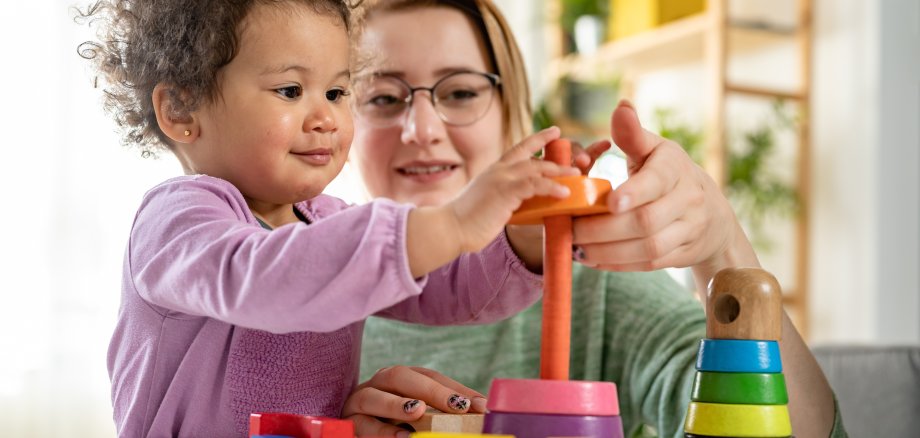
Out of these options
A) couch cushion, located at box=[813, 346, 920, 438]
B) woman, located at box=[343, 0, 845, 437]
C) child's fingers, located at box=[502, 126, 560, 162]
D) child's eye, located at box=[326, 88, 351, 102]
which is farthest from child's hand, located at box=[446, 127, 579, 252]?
couch cushion, located at box=[813, 346, 920, 438]

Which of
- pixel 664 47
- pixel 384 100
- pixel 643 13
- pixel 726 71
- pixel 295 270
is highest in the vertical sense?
pixel 643 13

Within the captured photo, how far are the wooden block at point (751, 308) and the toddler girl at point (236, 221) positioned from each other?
0.55ft

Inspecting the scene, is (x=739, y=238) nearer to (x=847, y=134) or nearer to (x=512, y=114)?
(x=512, y=114)

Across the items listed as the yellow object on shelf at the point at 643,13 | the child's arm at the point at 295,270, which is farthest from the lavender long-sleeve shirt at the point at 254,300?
the yellow object on shelf at the point at 643,13

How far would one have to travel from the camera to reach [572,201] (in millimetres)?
651

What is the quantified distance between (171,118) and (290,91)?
0.13 meters

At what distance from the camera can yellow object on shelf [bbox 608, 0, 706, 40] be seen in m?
3.44

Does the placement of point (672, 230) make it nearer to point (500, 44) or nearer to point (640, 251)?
point (640, 251)

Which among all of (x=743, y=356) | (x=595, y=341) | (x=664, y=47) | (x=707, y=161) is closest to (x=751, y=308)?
(x=743, y=356)

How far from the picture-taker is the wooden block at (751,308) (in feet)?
2.35

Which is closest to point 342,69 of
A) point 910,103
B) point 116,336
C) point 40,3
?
point 116,336

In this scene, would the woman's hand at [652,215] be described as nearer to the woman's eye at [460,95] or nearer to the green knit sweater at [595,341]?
the green knit sweater at [595,341]

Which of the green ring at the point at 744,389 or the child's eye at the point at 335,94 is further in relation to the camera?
the child's eye at the point at 335,94

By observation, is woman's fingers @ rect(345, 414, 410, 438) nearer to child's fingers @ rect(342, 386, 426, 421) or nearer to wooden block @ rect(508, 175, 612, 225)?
child's fingers @ rect(342, 386, 426, 421)
